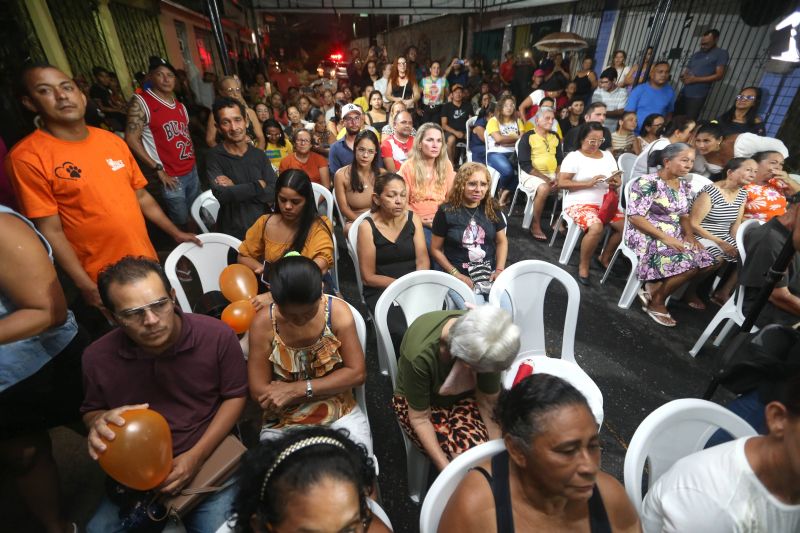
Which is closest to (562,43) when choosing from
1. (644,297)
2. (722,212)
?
(722,212)

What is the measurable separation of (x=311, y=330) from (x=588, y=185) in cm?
382

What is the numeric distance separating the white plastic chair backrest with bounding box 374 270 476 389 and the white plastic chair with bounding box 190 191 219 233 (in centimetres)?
212

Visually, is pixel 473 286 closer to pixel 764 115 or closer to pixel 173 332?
pixel 173 332

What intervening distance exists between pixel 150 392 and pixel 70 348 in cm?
50

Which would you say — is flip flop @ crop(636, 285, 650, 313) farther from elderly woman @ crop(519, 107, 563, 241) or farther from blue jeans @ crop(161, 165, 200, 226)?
blue jeans @ crop(161, 165, 200, 226)

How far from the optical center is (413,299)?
7.72 ft

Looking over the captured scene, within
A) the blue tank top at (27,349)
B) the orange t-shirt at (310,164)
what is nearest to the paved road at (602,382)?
the blue tank top at (27,349)

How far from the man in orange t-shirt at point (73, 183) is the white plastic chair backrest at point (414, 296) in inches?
62.7

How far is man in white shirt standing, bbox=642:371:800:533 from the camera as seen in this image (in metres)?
1.03

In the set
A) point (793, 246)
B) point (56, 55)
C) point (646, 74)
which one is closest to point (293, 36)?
point (56, 55)

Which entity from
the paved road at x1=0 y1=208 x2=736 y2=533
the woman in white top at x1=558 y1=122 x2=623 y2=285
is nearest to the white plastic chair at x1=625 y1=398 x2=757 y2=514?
the paved road at x1=0 y1=208 x2=736 y2=533

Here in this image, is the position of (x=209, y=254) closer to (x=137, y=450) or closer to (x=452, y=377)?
(x=137, y=450)

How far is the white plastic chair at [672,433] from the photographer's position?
133 centimetres

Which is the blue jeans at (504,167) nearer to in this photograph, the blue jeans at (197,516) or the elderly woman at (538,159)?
the elderly woman at (538,159)
